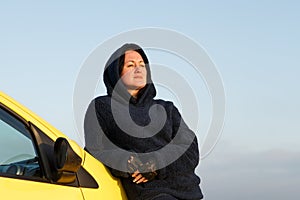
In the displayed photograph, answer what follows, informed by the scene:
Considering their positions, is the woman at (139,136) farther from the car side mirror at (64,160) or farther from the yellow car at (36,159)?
the car side mirror at (64,160)

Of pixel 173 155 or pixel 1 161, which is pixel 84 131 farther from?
pixel 1 161

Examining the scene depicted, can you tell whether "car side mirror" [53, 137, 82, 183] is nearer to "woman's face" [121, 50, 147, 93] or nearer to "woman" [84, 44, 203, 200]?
"woman" [84, 44, 203, 200]

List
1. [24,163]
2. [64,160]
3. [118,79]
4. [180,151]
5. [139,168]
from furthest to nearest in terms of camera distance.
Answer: [118,79] → [180,151] → [139,168] → [24,163] → [64,160]

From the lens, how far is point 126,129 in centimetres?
425

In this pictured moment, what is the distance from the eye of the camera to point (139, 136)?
4.23 meters

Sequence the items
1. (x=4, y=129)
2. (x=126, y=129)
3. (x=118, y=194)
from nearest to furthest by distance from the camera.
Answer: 1. (x=4, y=129)
2. (x=118, y=194)
3. (x=126, y=129)

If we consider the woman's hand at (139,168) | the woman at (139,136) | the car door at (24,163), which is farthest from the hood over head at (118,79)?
the car door at (24,163)

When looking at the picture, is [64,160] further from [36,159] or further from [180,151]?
[180,151]

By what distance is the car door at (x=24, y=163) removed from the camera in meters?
3.42

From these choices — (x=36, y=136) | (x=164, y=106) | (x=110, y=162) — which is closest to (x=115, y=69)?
(x=164, y=106)

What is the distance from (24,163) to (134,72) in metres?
1.13

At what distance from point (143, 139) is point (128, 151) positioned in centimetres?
15

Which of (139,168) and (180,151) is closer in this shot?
(139,168)

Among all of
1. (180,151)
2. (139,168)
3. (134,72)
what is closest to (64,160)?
(139,168)
